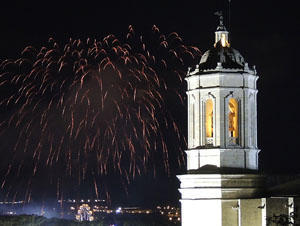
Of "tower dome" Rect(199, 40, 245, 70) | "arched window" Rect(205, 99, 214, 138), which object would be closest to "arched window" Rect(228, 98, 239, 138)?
"arched window" Rect(205, 99, 214, 138)

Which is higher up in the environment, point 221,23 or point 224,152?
point 221,23

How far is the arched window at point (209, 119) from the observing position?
40.9m

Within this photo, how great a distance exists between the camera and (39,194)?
131875 mm

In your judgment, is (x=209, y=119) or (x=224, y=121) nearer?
(x=224, y=121)

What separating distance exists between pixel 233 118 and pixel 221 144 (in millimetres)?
1484

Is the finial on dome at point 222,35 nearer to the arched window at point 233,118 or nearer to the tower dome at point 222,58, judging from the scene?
the tower dome at point 222,58

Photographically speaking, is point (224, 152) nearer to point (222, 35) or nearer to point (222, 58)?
point (222, 58)

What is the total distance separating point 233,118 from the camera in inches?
1612

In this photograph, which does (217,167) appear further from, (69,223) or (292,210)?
(69,223)

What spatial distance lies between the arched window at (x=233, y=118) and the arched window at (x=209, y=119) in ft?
2.66

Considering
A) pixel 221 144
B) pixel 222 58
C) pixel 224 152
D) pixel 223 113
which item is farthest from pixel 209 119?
pixel 222 58

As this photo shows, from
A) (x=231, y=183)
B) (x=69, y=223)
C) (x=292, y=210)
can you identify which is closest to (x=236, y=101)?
(x=231, y=183)

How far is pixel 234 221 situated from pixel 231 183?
1.68 m

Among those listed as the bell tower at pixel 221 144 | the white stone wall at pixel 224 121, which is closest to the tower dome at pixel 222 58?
the bell tower at pixel 221 144
